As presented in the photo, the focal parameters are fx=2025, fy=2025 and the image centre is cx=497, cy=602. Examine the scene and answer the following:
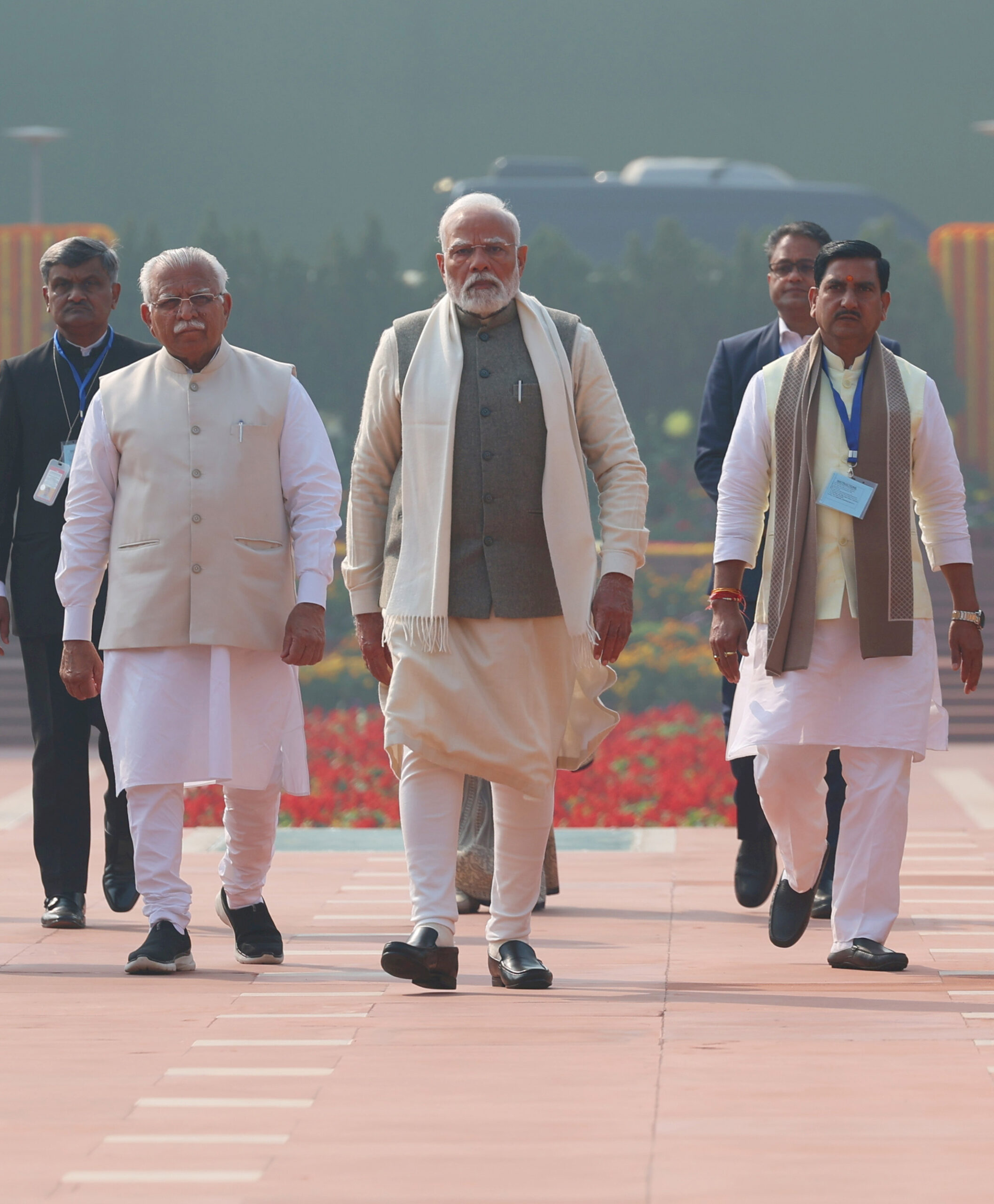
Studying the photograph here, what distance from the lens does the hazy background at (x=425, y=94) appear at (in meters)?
29.6

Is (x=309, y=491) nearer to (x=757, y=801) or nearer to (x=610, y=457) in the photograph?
(x=610, y=457)

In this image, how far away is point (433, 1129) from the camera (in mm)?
3184

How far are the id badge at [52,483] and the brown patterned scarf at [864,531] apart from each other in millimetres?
2059

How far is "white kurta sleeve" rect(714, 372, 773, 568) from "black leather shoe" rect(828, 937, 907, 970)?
96 cm

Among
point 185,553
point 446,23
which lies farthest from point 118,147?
point 185,553

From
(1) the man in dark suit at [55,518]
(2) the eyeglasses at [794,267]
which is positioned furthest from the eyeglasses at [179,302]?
(2) the eyeglasses at [794,267]

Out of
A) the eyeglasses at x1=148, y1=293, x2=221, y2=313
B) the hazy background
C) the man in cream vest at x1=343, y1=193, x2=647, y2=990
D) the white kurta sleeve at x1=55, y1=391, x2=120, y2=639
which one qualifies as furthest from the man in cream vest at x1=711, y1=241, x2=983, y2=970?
the hazy background

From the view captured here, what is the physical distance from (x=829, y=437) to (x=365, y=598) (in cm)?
120

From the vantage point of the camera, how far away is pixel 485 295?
183 inches

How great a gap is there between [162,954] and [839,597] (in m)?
1.83

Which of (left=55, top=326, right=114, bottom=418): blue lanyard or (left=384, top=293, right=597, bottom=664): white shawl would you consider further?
(left=55, top=326, right=114, bottom=418): blue lanyard

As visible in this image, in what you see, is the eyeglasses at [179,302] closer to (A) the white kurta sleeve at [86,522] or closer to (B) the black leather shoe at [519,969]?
(A) the white kurta sleeve at [86,522]

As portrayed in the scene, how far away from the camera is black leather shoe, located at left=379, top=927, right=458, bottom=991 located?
4.40 m

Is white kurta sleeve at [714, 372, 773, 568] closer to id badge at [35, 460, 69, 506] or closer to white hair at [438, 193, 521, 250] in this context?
white hair at [438, 193, 521, 250]
